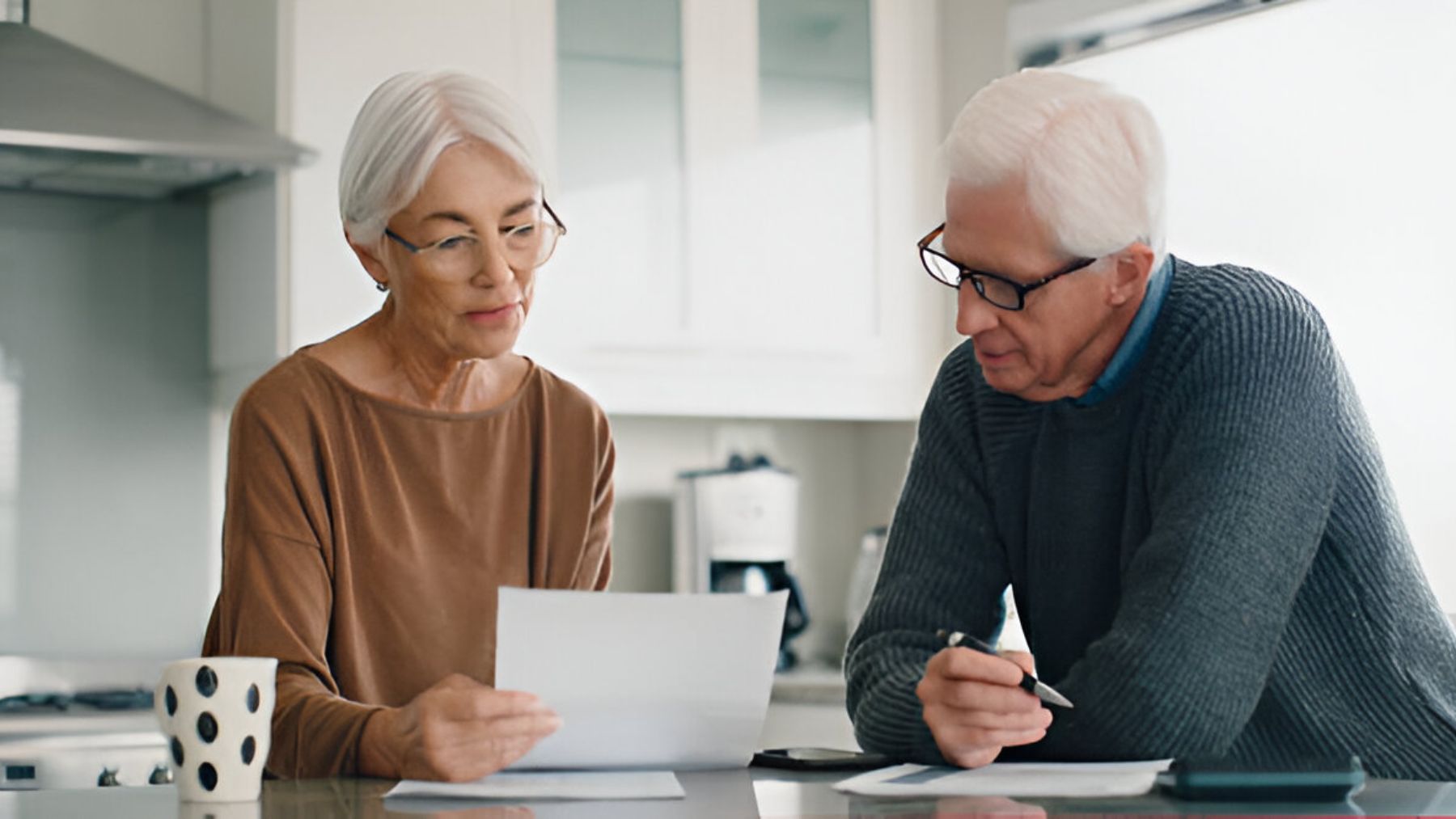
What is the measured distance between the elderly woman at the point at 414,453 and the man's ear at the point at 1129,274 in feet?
1.67

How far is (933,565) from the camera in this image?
1687 millimetres

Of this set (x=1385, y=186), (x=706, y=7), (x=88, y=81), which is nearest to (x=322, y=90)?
(x=88, y=81)

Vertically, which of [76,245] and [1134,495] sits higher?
[76,245]

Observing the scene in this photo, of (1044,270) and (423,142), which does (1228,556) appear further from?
(423,142)

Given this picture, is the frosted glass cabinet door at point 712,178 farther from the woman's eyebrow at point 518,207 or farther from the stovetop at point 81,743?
the woman's eyebrow at point 518,207

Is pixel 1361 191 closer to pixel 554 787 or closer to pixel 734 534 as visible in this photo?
pixel 734 534

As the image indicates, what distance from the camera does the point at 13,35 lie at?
Answer: 10.4ft

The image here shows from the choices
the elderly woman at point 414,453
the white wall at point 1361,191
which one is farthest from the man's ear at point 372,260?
the white wall at point 1361,191

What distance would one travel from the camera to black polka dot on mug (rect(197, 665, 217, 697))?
47.3 inches

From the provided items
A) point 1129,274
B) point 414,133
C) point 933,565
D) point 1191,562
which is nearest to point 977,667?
point 1191,562

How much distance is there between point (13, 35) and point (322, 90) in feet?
1.81

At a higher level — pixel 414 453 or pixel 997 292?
pixel 997 292

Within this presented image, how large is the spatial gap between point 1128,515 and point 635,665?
0.52 metres

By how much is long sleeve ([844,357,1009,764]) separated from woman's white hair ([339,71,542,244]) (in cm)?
47
